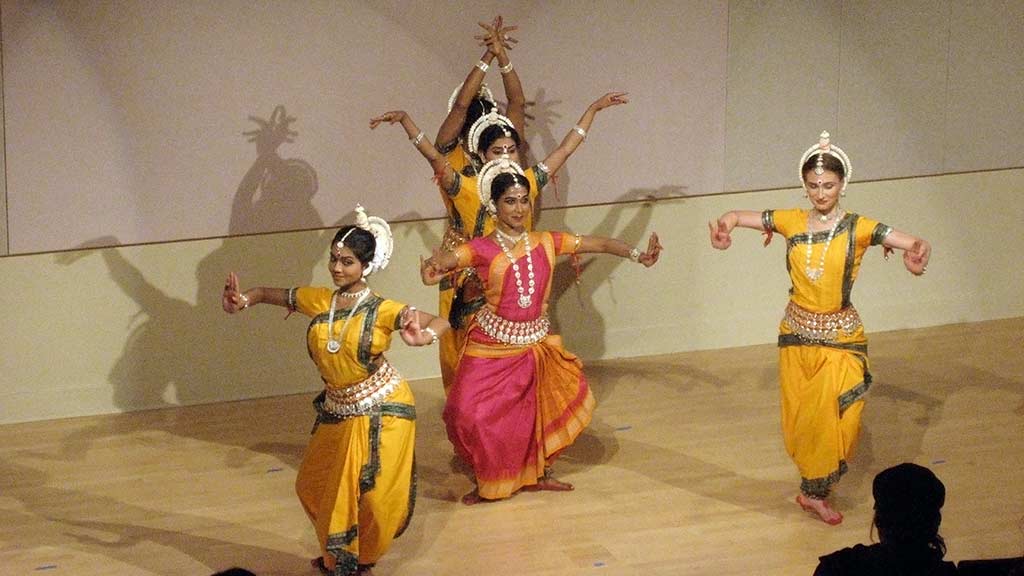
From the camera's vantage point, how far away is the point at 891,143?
8.42 metres

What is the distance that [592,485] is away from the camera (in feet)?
21.0

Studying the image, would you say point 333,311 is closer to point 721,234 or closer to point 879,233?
point 721,234

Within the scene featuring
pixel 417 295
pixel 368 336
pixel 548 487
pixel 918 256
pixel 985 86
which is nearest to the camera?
pixel 368 336

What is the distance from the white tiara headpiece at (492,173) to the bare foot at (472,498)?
108 cm

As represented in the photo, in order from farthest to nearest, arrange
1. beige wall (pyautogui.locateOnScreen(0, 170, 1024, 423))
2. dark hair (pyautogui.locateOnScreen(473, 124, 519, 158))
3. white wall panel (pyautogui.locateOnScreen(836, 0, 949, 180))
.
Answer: white wall panel (pyautogui.locateOnScreen(836, 0, 949, 180)) < beige wall (pyautogui.locateOnScreen(0, 170, 1024, 423)) < dark hair (pyautogui.locateOnScreen(473, 124, 519, 158))

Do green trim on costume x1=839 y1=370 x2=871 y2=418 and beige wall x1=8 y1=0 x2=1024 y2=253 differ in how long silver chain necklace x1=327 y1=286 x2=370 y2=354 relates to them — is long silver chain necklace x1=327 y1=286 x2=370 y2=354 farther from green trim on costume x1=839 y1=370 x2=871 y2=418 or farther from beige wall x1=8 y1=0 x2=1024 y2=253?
beige wall x1=8 y1=0 x2=1024 y2=253

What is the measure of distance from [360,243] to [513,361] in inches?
43.5

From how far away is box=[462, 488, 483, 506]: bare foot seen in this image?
6230 mm

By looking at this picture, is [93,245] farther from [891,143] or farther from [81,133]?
[891,143]

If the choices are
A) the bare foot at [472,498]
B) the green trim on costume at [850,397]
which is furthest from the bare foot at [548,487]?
the green trim on costume at [850,397]

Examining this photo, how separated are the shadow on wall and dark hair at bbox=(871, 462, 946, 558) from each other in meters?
4.05

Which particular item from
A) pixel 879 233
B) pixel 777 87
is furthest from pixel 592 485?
pixel 777 87

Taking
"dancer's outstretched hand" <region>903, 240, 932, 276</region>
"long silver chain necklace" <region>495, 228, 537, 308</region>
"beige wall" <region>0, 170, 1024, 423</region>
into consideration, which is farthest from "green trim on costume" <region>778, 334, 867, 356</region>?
"beige wall" <region>0, 170, 1024, 423</region>

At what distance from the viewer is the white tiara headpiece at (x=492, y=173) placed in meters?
6.02
